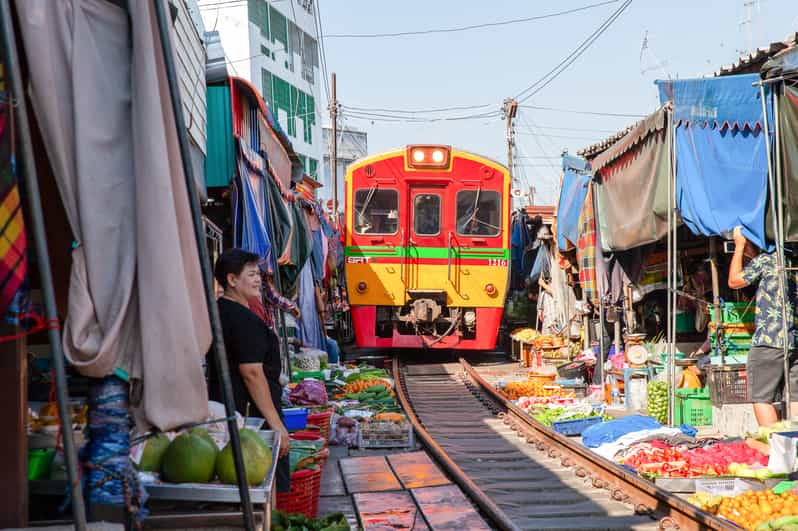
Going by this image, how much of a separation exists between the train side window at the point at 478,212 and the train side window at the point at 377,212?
1145 millimetres

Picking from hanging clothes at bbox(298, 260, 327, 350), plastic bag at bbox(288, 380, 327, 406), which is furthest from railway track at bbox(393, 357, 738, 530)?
hanging clothes at bbox(298, 260, 327, 350)

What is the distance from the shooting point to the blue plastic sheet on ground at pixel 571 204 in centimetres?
1313

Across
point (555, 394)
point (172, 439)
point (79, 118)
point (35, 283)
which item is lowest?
point (555, 394)

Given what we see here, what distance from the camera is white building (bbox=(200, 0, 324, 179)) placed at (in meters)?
34.0

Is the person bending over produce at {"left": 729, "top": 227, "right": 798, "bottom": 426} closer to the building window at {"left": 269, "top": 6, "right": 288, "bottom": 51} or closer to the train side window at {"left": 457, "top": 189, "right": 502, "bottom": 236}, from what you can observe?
the train side window at {"left": 457, "top": 189, "right": 502, "bottom": 236}

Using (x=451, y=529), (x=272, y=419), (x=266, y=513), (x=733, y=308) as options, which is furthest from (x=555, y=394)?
(x=266, y=513)

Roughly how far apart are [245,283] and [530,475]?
4.02m

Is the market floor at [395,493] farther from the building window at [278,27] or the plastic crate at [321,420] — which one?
the building window at [278,27]

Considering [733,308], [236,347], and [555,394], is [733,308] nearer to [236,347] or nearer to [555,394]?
[555,394]

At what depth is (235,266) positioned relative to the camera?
15.2ft

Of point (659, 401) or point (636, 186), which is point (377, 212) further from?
point (659, 401)

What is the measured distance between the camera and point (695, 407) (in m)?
9.27

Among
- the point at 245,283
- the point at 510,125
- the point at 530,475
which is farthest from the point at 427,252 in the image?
the point at 510,125

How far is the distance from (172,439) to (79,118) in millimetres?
1370
